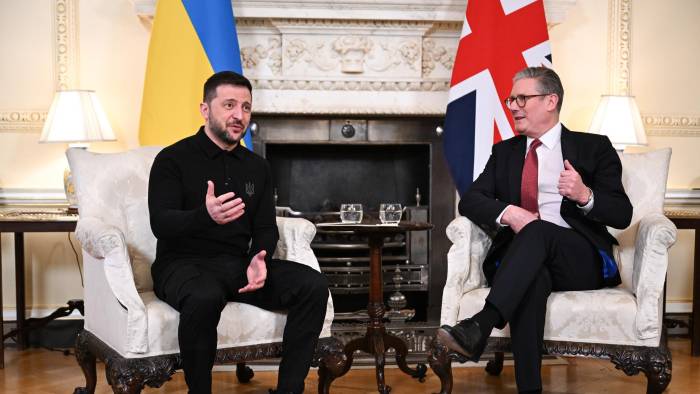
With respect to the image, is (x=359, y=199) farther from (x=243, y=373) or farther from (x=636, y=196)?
(x=636, y=196)

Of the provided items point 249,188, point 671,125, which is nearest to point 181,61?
point 249,188

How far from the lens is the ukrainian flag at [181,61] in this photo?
153 inches

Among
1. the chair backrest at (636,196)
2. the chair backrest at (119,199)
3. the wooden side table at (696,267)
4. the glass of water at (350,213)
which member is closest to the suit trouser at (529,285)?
the chair backrest at (636,196)

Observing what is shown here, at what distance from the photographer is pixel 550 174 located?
116 inches

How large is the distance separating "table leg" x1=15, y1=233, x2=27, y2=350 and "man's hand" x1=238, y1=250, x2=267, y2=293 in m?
1.85

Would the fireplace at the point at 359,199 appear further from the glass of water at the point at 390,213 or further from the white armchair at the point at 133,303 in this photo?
the white armchair at the point at 133,303

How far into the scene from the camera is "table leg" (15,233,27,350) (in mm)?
4008

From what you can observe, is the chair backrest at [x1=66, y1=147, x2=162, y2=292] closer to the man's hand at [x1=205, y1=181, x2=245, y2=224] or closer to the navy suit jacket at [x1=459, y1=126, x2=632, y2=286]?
the man's hand at [x1=205, y1=181, x2=245, y2=224]

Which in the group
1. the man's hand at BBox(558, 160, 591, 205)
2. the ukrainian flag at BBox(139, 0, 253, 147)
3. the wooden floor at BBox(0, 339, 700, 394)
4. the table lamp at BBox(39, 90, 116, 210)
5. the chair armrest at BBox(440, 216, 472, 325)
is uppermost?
the ukrainian flag at BBox(139, 0, 253, 147)

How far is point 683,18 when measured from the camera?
179 inches

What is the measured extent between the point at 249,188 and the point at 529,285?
98 centimetres

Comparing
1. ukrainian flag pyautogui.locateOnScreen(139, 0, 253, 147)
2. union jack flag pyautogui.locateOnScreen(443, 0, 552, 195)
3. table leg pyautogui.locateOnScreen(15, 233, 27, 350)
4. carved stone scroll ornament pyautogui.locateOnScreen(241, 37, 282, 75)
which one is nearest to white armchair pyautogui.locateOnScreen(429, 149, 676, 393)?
union jack flag pyautogui.locateOnScreen(443, 0, 552, 195)

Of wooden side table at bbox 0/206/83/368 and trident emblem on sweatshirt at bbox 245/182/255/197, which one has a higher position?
trident emblem on sweatshirt at bbox 245/182/255/197

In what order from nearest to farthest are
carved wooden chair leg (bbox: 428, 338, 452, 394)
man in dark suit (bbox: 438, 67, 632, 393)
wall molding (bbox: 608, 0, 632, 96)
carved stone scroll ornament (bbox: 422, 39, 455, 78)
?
man in dark suit (bbox: 438, 67, 632, 393) → carved wooden chair leg (bbox: 428, 338, 452, 394) → carved stone scroll ornament (bbox: 422, 39, 455, 78) → wall molding (bbox: 608, 0, 632, 96)
